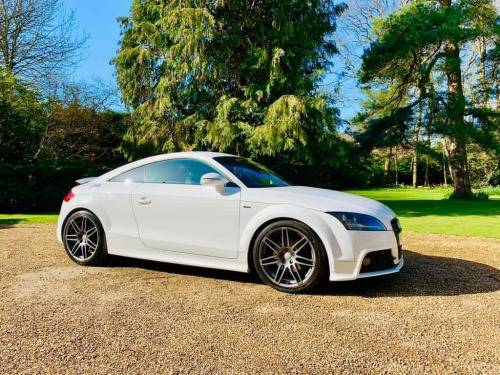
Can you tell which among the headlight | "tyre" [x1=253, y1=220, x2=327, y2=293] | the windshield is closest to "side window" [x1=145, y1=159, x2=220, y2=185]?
the windshield

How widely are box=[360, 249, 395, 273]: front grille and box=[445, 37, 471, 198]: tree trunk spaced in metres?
12.1

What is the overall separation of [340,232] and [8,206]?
39.9 feet

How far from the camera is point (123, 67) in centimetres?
1546

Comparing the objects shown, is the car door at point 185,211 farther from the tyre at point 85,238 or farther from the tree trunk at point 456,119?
the tree trunk at point 456,119

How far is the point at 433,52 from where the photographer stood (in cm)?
1633

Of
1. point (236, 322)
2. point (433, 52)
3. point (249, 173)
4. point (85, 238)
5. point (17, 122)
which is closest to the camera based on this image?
point (236, 322)

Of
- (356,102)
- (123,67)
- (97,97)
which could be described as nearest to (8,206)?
(123,67)

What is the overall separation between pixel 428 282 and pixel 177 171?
3.05 meters

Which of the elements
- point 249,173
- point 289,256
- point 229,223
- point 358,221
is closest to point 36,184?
point 249,173

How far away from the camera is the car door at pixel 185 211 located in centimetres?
406

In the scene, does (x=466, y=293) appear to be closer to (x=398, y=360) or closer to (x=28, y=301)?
(x=398, y=360)

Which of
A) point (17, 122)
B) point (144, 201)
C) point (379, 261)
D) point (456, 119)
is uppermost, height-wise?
point (456, 119)

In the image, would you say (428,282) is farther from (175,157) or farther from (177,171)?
(175,157)

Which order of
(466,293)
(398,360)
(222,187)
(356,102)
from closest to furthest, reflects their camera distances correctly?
(398,360)
(466,293)
(222,187)
(356,102)
